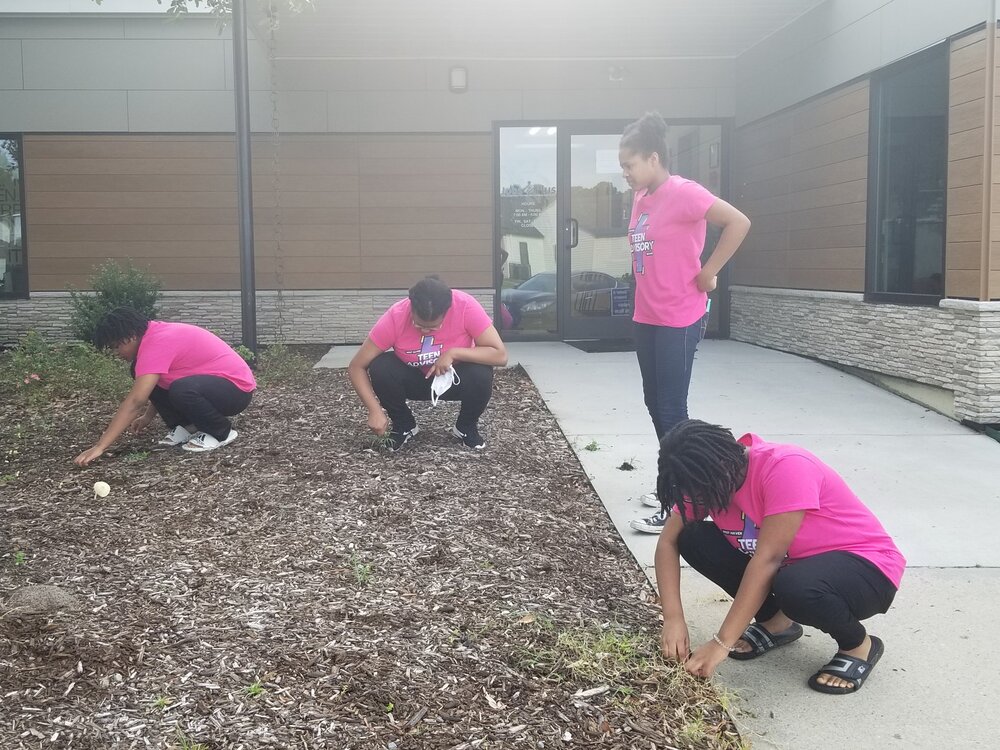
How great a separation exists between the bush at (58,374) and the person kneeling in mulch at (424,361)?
256cm

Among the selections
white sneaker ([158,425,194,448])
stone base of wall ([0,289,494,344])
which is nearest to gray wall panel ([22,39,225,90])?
stone base of wall ([0,289,494,344])

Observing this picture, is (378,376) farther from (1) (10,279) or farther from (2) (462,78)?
(1) (10,279)

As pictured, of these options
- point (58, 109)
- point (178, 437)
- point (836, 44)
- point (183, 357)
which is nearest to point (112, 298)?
point (58, 109)

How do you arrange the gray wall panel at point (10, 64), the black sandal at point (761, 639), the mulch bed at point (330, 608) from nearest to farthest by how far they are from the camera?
the mulch bed at point (330, 608) < the black sandal at point (761, 639) < the gray wall panel at point (10, 64)

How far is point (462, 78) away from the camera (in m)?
10.2

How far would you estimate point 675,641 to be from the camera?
2.91 metres

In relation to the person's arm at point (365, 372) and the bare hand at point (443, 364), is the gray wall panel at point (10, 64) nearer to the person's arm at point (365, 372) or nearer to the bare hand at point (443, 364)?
the person's arm at point (365, 372)

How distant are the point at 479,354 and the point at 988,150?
11.2 ft

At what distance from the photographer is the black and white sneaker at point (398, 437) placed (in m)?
5.33

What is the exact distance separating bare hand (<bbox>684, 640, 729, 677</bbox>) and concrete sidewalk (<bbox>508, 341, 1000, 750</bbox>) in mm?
142

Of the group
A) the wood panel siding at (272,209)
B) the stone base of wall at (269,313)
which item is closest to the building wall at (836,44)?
the wood panel siding at (272,209)

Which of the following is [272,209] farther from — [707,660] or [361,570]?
[707,660]

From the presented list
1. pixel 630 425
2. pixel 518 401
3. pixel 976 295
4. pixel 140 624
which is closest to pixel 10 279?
pixel 518 401

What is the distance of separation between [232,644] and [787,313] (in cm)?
710
